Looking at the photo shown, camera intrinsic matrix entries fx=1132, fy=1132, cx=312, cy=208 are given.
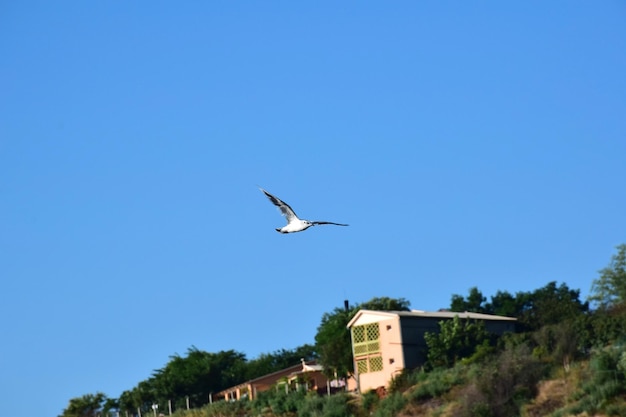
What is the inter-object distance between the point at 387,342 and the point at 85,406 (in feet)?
153

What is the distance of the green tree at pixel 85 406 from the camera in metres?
94.8

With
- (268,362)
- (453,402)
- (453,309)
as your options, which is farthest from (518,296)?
(453,402)

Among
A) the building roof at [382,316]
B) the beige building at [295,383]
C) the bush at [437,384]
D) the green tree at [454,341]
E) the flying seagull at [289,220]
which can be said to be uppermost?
the flying seagull at [289,220]

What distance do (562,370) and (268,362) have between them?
44.6 metres

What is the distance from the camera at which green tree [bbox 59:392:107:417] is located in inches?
3733

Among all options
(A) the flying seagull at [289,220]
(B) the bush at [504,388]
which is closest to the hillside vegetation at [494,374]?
(B) the bush at [504,388]

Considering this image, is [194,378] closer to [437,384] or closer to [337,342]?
[337,342]

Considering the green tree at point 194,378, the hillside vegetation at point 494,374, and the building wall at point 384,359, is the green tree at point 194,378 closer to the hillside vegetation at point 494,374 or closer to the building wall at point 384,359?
the hillside vegetation at point 494,374

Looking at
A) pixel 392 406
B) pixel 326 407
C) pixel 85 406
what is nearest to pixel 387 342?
pixel 326 407

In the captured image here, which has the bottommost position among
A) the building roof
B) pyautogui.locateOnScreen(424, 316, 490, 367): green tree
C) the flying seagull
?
pyautogui.locateOnScreen(424, 316, 490, 367): green tree

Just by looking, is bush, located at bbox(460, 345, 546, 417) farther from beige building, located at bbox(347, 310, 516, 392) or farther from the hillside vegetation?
beige building, located at bbox(347, 310, 516, 392)

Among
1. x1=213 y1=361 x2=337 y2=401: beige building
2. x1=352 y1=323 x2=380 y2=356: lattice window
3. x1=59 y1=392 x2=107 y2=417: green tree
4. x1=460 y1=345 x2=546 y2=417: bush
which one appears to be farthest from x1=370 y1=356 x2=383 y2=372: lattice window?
x1=59 y1=392 x2=107 y2=417: green tree

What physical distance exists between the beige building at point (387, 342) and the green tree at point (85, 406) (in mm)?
42226

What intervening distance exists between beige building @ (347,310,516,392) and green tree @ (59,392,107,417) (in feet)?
139
